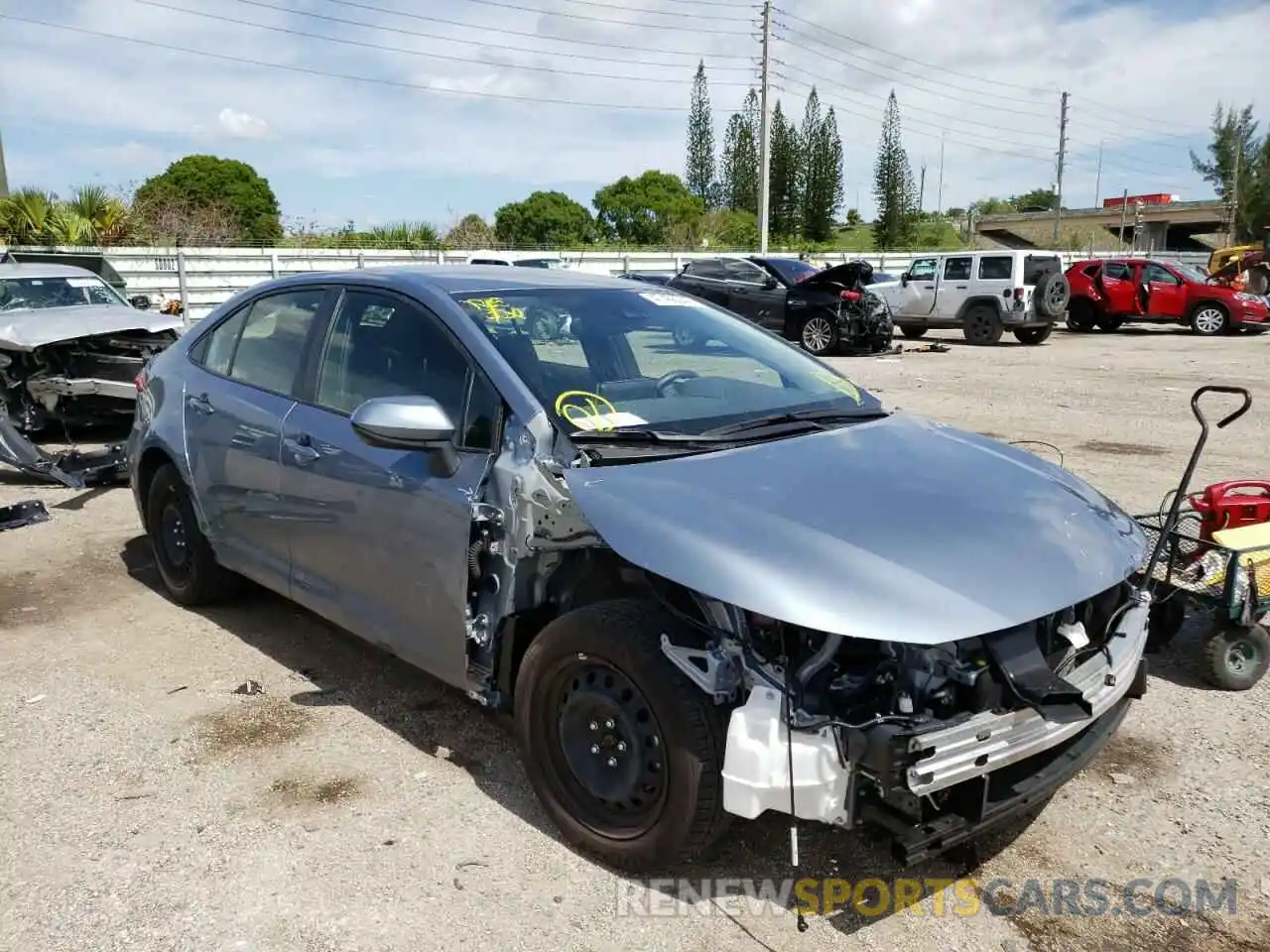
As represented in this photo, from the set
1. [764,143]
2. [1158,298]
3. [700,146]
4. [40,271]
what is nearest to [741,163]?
[700,146]

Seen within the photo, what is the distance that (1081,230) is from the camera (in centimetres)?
9088

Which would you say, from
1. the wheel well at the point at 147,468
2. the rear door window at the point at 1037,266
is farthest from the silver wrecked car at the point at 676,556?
the rear door window at the point at 1037,266

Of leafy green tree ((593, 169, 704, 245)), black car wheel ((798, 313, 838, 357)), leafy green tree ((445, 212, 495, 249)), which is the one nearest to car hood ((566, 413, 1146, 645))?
black car wheel ((798, 313, 838, 357))

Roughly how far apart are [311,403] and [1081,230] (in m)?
98.3

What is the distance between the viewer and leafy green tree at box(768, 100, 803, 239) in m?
70.8

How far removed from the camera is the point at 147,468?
5238mm

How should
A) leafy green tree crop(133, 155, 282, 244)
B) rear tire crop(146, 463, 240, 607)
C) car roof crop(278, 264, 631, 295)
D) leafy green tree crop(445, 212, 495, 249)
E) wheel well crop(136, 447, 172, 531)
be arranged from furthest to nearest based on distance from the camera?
leafy green tree crop(133, 155, 282, 244)
leafy green tree crop(445, 212, 495, 249)
wheel well crop(136, 447, 172, 531)
rear tire crop(146, 463, 240, 607)
car roof crop(278, 264, 631, 295)

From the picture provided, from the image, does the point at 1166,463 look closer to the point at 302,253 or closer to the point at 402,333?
the point at 402,333

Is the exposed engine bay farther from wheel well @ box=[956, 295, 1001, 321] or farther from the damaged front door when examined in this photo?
wheel well @ box=[956, 295, 1001, 321]

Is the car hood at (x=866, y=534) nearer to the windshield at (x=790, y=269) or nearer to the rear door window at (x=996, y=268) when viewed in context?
the windshield at (x=790, y=269)

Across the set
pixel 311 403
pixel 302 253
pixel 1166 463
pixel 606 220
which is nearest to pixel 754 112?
pixel 606 220

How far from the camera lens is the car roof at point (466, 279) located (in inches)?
150

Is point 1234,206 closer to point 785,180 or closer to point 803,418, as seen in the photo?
point 785,180

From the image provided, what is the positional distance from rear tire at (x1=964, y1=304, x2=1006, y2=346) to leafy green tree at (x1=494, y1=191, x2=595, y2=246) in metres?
48.5
